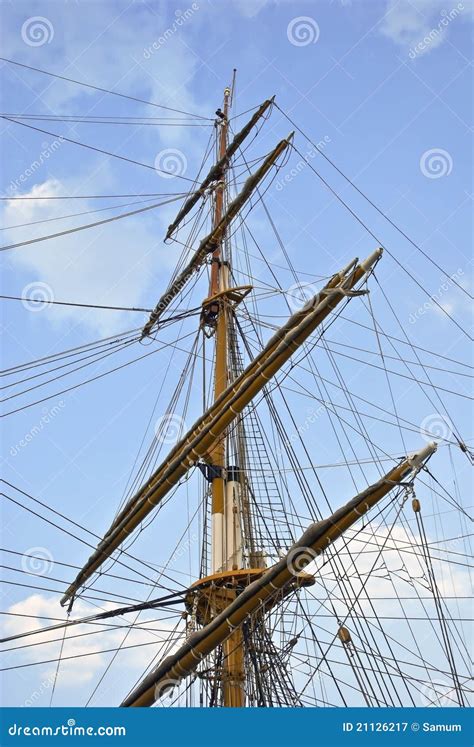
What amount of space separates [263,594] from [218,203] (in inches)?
413

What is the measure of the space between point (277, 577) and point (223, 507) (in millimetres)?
2903

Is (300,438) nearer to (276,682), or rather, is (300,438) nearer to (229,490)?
(229,490)

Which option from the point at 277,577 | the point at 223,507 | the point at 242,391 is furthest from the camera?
the point at 223,507

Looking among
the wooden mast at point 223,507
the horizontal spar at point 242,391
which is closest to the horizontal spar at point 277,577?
the wooden mast at point 223,507

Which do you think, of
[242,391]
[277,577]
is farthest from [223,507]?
[277,577]

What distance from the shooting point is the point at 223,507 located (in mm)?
12008

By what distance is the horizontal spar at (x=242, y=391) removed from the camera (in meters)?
10.8

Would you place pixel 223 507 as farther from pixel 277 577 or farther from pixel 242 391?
pixel 277 577

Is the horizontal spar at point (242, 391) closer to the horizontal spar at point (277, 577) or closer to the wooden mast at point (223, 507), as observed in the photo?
the wooden mast at point (223, 507)

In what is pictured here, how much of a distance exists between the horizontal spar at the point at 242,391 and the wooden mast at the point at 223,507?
1.95ft

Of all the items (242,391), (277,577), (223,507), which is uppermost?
(242,391)

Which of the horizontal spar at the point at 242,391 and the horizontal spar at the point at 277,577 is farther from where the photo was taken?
the horizontal spar at the point at 242,391

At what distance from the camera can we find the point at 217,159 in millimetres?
18266

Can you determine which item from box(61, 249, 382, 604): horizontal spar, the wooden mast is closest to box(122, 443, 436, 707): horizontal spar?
the wooden mast
